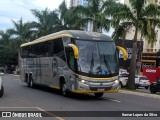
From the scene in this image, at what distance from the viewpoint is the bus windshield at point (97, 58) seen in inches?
784

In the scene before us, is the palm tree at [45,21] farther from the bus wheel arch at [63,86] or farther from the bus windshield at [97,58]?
the bus windshield at [97,58]

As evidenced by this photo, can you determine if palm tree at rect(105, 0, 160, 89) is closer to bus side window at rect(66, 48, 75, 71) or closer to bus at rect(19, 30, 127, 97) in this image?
bus at rect(19, 30, 127, 97)

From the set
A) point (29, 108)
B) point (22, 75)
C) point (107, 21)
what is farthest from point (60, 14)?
point (29, 108)

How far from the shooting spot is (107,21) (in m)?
36.2

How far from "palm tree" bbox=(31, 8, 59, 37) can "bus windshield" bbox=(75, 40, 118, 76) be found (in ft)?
122

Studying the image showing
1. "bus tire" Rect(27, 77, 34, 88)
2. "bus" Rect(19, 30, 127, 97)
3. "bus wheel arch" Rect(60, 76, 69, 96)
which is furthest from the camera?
"bus tire" Rect(27, 77, 34, 88)

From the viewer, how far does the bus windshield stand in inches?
784

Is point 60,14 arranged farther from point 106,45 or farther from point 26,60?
point 106,45

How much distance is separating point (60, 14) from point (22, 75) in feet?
82.8

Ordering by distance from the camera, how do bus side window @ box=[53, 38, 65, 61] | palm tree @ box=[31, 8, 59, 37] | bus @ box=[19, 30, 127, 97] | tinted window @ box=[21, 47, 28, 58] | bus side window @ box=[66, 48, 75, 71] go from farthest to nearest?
1. palm tree @ box=[31, 8, 59, 37]
2. tinted window @ box=[21, 47, 28, 58]
3. bus side window @ box=[53, 38, 65, 61]
4. bus side window @ box=[66, 48, 75, 71]
5. bus @ box=[19, 30, 127, 97]

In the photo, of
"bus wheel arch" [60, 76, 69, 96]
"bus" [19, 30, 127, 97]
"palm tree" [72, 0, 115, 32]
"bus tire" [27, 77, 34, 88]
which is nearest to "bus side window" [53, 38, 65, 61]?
"bus" [19, 30, 127, 97]

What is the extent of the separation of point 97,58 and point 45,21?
4170cm

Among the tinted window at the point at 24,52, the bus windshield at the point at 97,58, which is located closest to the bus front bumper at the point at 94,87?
the bus windshield at the point at 97,58

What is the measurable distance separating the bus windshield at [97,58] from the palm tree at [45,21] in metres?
37.1
